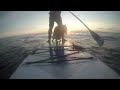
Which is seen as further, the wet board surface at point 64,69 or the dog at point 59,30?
the dog at point 59,30

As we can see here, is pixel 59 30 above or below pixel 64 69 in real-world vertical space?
above

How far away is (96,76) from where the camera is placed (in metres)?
2.72

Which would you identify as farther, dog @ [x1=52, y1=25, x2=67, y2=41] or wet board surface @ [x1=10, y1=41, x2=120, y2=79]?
dog @ [x1=52, y1=25, x2=67, y2=41]

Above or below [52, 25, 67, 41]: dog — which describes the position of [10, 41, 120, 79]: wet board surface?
below

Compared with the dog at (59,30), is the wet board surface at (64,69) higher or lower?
lower

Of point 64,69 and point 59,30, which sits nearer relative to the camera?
point 64,69
